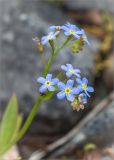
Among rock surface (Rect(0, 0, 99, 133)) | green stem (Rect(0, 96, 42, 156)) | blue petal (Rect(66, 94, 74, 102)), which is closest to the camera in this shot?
blue petal (Rect(66, 94, 74, 102))

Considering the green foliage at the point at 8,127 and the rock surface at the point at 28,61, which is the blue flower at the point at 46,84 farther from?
the rock surface at the point at 28,61

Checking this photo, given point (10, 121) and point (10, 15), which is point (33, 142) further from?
point (10, 15)

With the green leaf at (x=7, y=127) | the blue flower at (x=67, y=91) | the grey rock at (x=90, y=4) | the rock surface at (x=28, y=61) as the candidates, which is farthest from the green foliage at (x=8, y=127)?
the grey rock at (x=90, y=4)

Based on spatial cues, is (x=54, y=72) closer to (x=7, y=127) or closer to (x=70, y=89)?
(x=7, y=127)

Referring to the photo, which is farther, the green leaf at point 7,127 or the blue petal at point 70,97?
the green leaf at point 7,127

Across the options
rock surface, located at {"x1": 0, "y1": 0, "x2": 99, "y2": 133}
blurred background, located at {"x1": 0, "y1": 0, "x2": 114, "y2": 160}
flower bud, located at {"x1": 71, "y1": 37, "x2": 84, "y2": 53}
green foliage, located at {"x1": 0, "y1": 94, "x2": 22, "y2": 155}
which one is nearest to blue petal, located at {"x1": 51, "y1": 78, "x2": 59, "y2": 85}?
flower bud, located at {"x1": 71, "y1": 37, "x2": 84, "y2": 53}

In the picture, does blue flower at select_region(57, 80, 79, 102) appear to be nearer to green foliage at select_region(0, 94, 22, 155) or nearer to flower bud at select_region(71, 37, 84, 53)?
flower bud at select_region(71, 37, 84, 53)

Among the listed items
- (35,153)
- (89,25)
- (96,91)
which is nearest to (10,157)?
(35,153)
